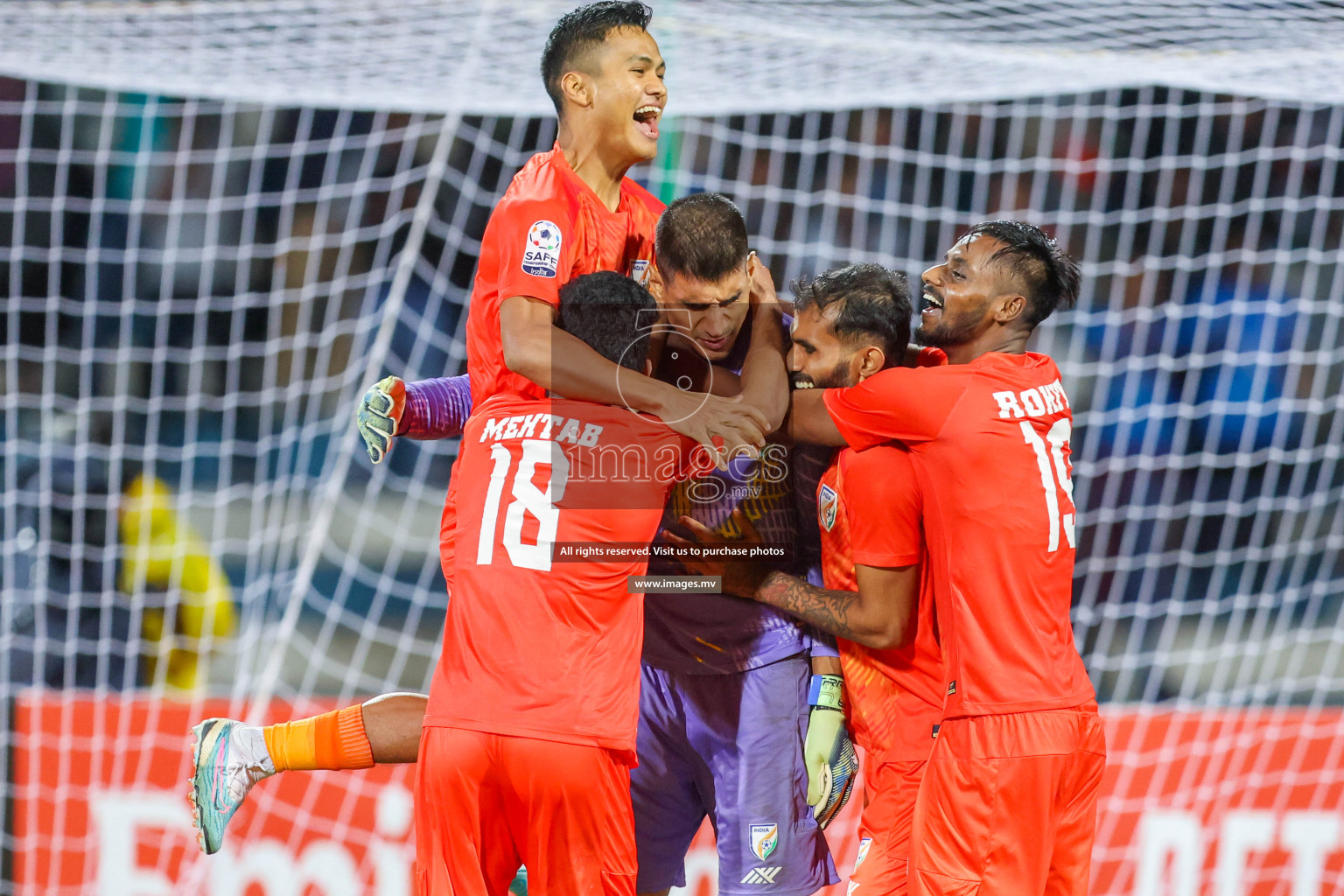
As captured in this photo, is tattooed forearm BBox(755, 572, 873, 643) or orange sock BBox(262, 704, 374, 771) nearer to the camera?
tattooed forearm BBox(755, 572, 873, 643)

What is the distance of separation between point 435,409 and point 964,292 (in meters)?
1.34

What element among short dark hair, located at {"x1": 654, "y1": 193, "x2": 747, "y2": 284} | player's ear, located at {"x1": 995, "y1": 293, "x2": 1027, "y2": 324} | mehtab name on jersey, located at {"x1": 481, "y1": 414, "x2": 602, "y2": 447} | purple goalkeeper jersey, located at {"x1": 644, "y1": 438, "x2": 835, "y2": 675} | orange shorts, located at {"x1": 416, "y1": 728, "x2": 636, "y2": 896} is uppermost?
short dark hair, located at {"x1": 654, "y1": 193, "x2": 747, "y2": 284}

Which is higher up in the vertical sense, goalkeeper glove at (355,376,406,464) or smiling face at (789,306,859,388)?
smiling face at (789,306,859,388)

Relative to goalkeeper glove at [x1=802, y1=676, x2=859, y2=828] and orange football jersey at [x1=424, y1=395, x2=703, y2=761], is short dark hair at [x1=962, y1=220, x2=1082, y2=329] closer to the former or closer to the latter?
orange football jersey at [x1=424, y1=395, x2=703, y2=761]

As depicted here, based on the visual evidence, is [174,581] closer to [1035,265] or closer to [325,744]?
[325,744]

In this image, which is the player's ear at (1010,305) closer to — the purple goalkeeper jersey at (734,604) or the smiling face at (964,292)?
the smiling face at (964,292)

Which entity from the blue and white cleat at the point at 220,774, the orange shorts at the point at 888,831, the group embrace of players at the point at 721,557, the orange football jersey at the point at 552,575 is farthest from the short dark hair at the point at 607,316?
the blue and white cleat at the point at 220,774

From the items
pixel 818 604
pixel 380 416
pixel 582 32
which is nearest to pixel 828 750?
pixel 818 604

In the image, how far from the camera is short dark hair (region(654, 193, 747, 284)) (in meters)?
2.72

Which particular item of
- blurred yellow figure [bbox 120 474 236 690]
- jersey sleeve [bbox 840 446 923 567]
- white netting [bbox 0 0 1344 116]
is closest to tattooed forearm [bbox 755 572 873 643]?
jersey sleeve [bbox 840 446 923 567]

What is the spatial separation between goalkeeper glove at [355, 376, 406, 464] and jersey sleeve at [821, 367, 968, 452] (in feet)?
3.60

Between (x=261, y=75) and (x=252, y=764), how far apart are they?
3.10 meters

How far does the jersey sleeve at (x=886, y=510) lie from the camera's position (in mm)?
2822

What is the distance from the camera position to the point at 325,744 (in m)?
3.07
